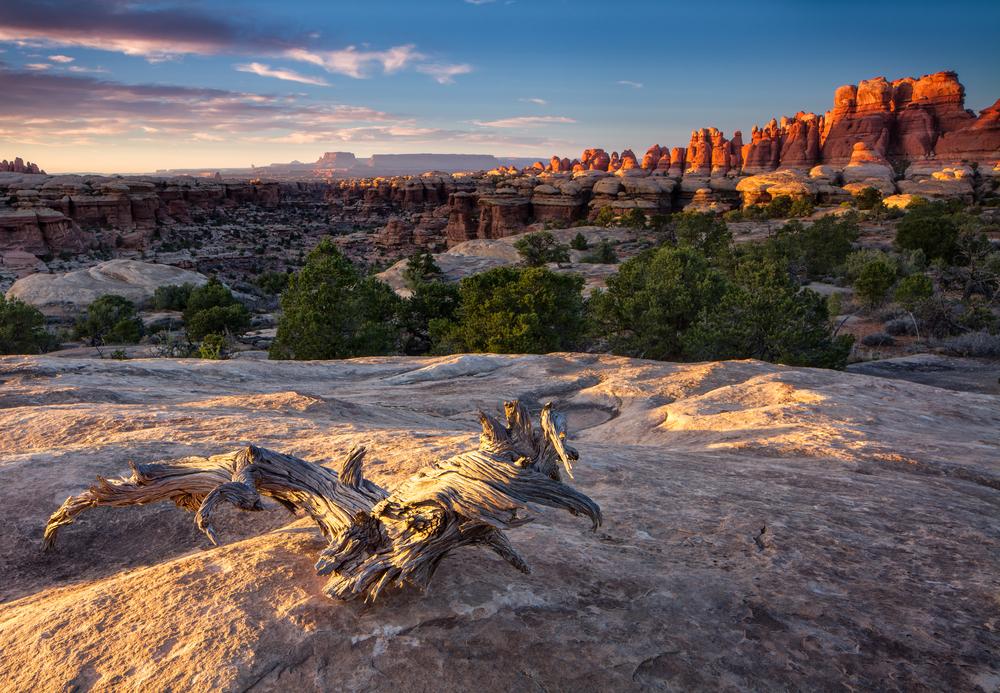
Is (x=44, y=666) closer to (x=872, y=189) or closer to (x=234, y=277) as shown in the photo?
(x=234, y=277)

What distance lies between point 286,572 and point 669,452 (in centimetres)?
589

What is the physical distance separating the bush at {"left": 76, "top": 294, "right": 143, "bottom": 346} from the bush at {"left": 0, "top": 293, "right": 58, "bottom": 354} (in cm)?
430

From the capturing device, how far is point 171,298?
2023 inches

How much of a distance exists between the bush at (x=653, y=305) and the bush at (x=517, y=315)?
1641 mm

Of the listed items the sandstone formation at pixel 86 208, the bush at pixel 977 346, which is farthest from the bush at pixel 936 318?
the sandstone formation at pixel 86 208

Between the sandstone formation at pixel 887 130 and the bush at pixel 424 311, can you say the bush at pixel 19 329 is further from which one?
the sandstone formation at pixel 887 130

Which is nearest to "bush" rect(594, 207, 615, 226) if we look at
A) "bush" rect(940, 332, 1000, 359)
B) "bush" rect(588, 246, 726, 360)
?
"bush" rect(588, 246, 726, 360)

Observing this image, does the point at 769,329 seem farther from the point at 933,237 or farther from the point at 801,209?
the point at 801,209

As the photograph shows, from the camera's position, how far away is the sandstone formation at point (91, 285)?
48.2 metres

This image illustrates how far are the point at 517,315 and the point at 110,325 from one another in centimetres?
3158

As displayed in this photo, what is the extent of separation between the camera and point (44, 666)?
145 inches

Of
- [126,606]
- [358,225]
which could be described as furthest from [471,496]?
[358,225]

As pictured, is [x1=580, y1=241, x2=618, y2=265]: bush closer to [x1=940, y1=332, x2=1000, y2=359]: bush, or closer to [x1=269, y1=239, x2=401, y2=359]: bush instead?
[x1=269, y1=239, x2=401, y2=359]: bush

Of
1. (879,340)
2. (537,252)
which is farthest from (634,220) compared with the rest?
(879,340)
